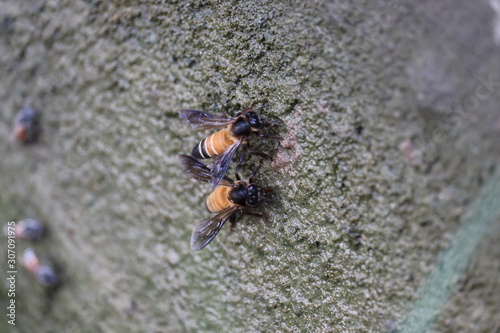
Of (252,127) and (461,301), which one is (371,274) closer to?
(461,301)

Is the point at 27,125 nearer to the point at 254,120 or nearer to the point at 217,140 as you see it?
the point at 217,140

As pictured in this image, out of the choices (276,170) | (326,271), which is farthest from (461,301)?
(276,170)

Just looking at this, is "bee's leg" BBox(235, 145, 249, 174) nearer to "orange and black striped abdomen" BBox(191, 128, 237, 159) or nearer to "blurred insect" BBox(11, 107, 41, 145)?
"orange and black striped abdomen" BBox(191, 128, 237, 159)

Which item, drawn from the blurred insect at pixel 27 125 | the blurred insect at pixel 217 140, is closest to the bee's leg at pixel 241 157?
the blurred insect at pixel 217 140

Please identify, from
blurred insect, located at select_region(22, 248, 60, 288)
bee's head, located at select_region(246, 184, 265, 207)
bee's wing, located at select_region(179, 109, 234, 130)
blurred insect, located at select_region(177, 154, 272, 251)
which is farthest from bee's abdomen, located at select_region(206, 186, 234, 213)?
blurred insect, located at select_region(22, 248, 60, 288)

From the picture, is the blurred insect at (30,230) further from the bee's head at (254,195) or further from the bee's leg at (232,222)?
the bee's head at (254,195)
